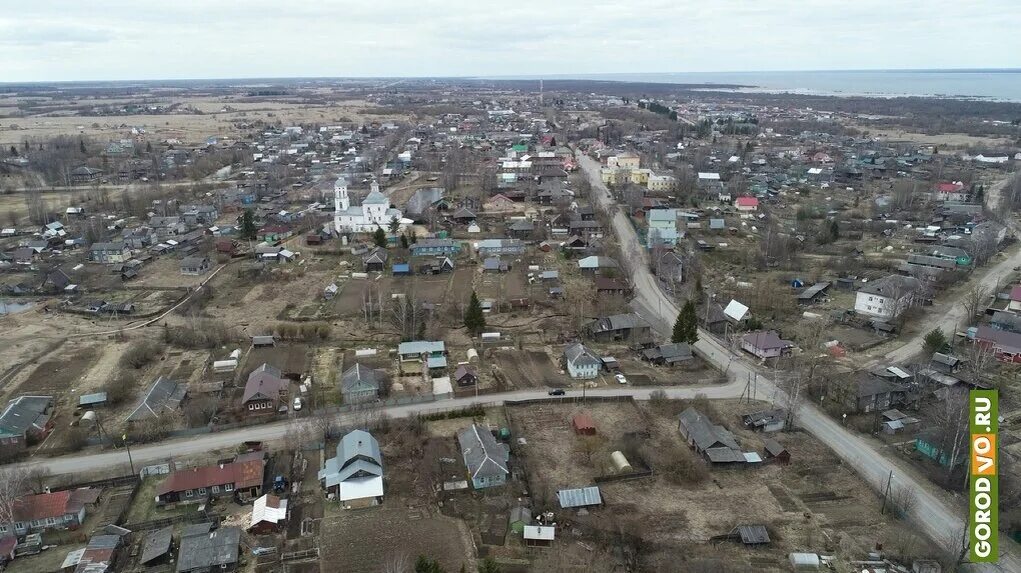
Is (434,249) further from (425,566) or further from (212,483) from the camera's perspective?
(425,566)

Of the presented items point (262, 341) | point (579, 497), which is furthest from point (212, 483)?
point (579, 497)

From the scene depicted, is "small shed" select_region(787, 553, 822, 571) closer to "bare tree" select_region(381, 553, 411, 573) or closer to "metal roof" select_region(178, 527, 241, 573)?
"bare tree" select_region(381, 553, 411, 573)

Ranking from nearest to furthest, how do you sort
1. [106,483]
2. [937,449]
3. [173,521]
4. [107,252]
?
[173,521], [106,483], [937,449], [107,252]

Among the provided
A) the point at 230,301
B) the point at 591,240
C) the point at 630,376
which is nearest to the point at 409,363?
the point at 630,376

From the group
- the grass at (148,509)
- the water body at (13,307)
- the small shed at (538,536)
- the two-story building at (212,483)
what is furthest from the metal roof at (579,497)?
the water body at (13,307)

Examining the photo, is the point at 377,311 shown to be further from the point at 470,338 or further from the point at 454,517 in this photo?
the point at 454,517

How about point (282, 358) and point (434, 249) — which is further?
point (434, 249)
